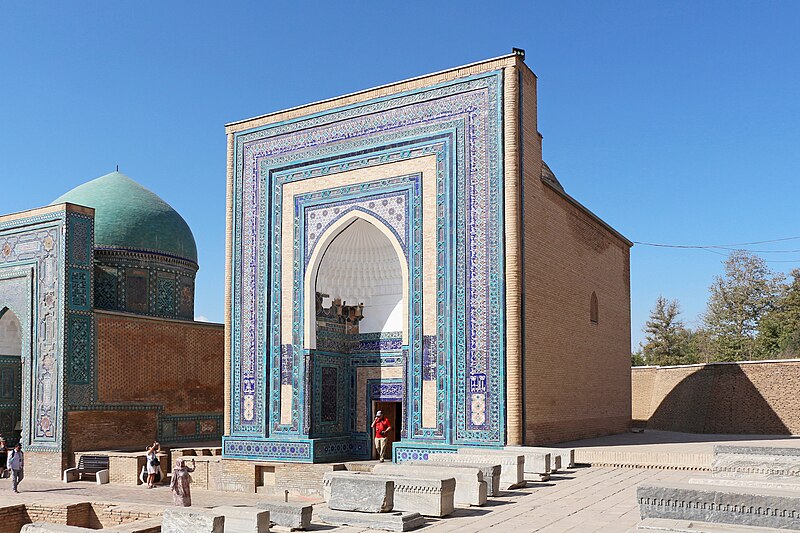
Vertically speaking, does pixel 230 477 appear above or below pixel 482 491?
below

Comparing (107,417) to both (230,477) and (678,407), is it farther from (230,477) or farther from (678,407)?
(678,407)

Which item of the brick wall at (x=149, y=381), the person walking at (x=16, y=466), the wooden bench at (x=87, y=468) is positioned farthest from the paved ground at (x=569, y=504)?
the brick wall at (x=149, y=381)

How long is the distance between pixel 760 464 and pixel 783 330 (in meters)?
21.1

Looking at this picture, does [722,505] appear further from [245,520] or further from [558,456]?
[558,456]

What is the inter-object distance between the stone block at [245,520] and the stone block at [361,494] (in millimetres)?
716

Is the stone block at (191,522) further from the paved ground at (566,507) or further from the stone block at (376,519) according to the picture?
the stone block at (376,519)

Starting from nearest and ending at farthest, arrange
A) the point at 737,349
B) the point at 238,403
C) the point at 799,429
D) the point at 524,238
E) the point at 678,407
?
the point at 524,238, the point at 238,403, the point at 799,429, the point at 678,407, the point at 737,349

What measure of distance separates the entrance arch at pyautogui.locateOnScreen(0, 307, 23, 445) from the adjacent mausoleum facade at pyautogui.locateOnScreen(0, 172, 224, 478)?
0.07ft

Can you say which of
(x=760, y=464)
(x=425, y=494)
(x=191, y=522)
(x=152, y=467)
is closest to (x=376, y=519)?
(x=425, y=494)

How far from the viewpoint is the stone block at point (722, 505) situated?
4938 millimetres

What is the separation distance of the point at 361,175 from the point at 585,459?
5.50 meters

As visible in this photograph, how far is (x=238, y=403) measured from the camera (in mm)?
13867

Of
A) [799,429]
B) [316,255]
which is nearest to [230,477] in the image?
[316,255]

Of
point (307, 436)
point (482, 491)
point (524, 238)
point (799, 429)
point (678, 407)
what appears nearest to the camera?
point (482, 491)
